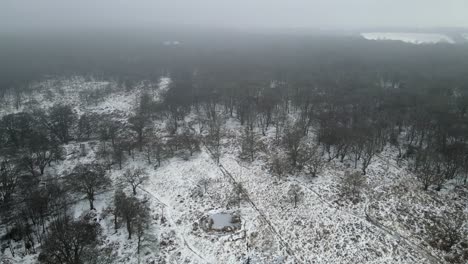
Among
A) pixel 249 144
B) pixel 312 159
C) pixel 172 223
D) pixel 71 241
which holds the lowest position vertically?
pixel 172 223

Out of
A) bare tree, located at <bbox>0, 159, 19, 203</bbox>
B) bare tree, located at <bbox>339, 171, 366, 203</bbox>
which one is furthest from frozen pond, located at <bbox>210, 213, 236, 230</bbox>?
bare tree, located at <bbox>0, 159, 19, 203</bbox>

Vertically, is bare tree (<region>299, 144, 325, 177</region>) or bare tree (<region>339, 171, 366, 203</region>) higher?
bare tree (<region>299, 144, 325, 177</region>)

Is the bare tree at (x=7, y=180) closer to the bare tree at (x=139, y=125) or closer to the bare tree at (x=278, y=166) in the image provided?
the bare tree at (x=139, y=125)

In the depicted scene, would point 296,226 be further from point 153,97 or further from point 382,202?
point 153,97

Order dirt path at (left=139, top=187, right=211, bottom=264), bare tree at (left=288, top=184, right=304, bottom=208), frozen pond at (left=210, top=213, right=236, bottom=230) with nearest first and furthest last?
dirt path at (left=139, top=187, right=211, bottom=264), frozen pond at (left=210, top=213, right=236, bottom=230), bare tree at (left=288, top=184, right=304, bottom=208)

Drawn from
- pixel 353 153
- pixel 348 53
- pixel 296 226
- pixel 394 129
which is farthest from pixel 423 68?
pixel 296 226

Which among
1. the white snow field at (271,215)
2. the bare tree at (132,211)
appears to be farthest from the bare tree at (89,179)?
the bare tree at (132,211)

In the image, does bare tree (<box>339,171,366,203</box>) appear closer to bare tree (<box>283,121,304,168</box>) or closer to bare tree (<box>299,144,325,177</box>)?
bare tree (<box>299,144,325,177</box>)

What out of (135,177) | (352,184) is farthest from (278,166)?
(135,177)

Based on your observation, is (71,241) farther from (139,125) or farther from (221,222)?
(139,125)

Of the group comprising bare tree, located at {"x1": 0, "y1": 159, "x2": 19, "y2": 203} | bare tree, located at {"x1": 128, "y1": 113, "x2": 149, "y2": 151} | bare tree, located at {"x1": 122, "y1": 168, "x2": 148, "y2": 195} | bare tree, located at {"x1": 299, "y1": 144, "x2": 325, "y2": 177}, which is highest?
bare tree, located at {"x1": 128, "y1": 113, "x2": 149, "y2": 151}
